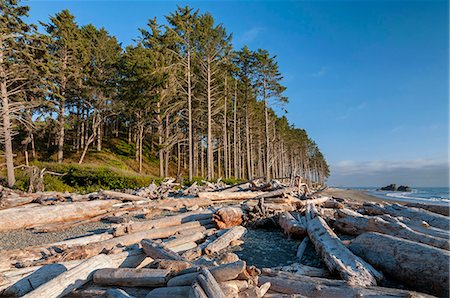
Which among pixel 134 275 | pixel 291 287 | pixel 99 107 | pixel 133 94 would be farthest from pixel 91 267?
pixel 99 107

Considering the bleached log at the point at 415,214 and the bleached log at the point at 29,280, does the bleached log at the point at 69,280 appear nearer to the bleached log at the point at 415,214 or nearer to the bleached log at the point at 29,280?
the bleached log at the point at 29,280

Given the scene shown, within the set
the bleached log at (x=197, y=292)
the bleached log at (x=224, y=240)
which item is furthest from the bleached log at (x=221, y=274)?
the bleached log at (x=224, y=240)

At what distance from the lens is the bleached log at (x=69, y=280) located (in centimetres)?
322

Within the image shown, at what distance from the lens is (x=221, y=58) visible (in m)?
29.1

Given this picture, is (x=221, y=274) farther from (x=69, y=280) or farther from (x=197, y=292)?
(x=69, y=280)

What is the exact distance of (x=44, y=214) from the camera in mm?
8305

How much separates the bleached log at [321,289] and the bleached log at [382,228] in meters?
2.38

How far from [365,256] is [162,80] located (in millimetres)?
25549

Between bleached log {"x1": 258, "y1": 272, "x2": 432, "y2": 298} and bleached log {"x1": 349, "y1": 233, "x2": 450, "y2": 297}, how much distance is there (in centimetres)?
80

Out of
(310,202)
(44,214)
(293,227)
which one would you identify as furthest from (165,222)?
(310,202)

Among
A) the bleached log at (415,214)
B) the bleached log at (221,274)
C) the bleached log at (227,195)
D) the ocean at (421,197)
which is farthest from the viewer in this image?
the ocean at (421,197)

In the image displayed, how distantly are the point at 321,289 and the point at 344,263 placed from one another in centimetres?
109

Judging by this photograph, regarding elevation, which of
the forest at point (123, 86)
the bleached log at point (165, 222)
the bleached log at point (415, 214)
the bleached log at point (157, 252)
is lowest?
the bleached log at point (415, 214)

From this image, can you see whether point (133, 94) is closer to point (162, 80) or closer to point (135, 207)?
point (162, 80)
